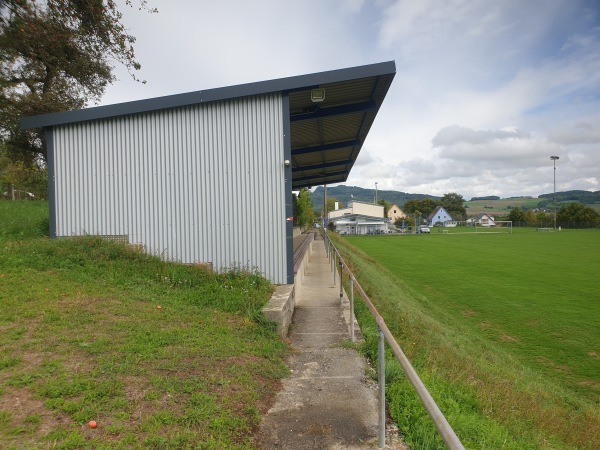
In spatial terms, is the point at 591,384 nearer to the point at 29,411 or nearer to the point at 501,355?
the point at 501,355

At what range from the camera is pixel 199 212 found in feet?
28.1

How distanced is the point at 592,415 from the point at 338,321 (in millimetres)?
4090

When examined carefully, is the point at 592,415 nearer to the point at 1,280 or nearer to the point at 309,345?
the point at 309,345

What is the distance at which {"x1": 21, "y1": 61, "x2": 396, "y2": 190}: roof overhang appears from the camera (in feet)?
26.6

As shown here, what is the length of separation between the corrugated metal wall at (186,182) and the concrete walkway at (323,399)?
234 centimetres

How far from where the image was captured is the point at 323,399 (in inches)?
165

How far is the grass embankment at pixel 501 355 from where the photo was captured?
157 inches

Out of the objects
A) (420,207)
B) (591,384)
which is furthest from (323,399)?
(420,207)

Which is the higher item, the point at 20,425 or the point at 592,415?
the point at 20,425

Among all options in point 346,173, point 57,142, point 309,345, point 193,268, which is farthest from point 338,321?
point 346,173

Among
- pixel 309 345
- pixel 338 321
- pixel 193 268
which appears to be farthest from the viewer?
pixel 193 268

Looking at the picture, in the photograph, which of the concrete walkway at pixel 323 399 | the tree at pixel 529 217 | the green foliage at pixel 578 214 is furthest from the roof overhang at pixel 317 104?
the tree at pixel 529 217

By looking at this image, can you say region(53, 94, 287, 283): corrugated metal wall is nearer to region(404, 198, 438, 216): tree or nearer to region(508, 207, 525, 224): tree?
region(508, 207, 525, 224): tree

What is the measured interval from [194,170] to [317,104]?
3619mm
